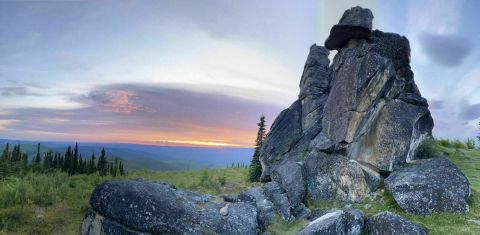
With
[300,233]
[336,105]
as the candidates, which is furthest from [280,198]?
[336,105]

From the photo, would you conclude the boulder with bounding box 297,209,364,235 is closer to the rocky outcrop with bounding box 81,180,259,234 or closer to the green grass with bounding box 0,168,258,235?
the rocky outcrop with bounding box 81,180,259,234

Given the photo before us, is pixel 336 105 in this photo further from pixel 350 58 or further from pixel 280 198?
pixel 280 198

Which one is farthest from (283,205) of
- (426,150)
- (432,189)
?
(426,150)

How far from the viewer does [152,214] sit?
65.4ft

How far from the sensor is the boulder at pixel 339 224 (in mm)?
21953

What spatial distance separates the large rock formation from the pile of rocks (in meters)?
0.08

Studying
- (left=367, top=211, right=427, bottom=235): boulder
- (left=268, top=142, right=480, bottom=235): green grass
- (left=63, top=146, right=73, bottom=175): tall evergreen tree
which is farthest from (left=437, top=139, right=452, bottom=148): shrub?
(left=63, top=146, right=73, bottom=175): tall evergreen tree

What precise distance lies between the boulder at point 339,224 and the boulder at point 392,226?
2.61 ft

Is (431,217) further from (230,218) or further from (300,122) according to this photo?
(300,122)

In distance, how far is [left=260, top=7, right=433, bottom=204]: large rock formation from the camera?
1158 inches

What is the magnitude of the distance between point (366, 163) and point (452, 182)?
6297 millimetres

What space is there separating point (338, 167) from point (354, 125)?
367cm

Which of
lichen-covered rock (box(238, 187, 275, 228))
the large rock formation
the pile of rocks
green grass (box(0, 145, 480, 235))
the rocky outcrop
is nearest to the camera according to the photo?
the rocky outcrop

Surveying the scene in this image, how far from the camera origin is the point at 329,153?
31.1m
